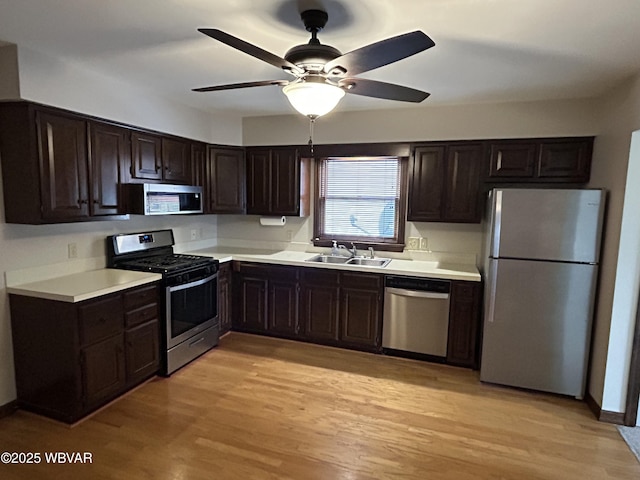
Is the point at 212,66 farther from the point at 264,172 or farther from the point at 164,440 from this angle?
the point at 164,440

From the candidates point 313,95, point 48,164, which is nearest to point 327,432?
point 313,95

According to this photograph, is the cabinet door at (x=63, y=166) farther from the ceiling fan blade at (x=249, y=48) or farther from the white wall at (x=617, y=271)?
the white wall at (x=617, y=271)

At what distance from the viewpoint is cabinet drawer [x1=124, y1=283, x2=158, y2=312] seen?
115 inches

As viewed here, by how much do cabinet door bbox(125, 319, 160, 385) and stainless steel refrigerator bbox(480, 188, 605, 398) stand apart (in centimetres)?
279

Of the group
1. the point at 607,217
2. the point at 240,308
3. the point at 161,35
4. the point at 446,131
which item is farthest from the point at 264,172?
the point at 607,217

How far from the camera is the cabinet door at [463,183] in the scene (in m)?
3.64

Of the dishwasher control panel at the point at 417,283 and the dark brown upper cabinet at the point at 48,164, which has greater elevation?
the dark brown upper cabinet at the point at 48,164

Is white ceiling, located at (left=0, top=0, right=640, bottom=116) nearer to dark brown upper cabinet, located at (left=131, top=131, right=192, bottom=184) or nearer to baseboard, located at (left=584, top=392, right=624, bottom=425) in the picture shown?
dark brown upper cabinet, located at (left=131, top=131, right=192, bottom=184)

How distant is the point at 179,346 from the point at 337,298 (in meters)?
1.54

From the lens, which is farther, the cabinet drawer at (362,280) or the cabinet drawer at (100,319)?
the cabinet drawer at (362,280)

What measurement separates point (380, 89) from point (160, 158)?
2354 mm

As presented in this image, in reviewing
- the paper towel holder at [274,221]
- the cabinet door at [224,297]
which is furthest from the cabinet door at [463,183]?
the cabinet door at [224,297]

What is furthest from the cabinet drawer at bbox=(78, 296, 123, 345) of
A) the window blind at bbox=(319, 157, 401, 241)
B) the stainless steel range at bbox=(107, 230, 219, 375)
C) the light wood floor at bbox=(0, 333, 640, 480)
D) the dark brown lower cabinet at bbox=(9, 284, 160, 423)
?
the window blind at bbox=(319, 157, 401, 241)

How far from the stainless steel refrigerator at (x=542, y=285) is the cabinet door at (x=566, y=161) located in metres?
0.62
